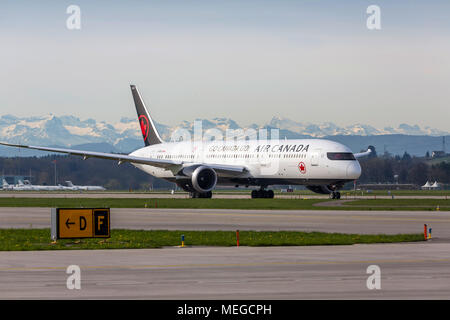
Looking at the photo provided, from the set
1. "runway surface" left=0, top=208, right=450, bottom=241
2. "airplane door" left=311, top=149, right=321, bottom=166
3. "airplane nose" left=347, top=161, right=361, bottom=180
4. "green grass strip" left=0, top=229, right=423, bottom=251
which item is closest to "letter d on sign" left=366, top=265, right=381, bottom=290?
"green grass strip" left=0, top=229, right=423, bottom=251

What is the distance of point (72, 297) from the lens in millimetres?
18359

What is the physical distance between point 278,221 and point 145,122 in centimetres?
5569

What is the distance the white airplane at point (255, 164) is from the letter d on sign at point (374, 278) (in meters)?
52.5

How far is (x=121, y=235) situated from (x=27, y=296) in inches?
792

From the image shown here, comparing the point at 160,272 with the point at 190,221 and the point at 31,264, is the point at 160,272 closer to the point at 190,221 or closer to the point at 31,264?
the point at 31,264

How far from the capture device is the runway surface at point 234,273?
62.3 ft

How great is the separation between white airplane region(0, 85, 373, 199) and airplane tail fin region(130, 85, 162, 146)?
5815mm

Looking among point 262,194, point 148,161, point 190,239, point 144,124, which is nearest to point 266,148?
point 262,194

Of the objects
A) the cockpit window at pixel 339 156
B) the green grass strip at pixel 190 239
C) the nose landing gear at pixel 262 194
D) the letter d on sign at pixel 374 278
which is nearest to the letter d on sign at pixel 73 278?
the letter d on sign at pixel 374 278

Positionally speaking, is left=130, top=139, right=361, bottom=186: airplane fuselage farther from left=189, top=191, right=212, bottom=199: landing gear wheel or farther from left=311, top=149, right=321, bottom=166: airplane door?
left=189, top=191, right=212, bottom=199: landing gear wheel

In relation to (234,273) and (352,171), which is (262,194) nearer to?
(352,171)

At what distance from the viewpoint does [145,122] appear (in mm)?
102812

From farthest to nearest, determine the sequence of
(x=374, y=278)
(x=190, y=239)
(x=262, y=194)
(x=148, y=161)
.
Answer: (x=262, y=194)
(x=148, y=161)
(x=190, y=239)
(x=374, y=278)
